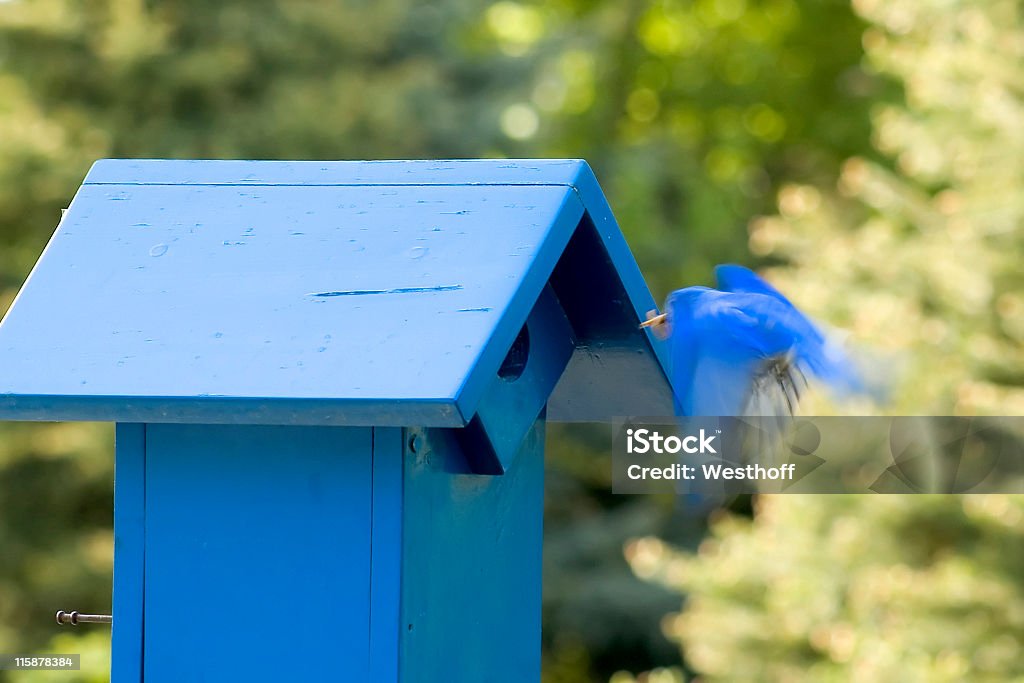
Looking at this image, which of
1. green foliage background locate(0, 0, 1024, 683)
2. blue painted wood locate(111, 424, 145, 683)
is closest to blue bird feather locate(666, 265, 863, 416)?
blue painted wood locate(111, 424, 145, 683)

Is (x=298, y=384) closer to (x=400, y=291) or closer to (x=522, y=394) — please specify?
(x=400, y=291)

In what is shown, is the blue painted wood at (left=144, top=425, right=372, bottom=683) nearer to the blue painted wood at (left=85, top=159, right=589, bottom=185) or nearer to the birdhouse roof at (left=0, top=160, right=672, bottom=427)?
the birdhouse roof at (left=0, top=160, right=672, bottom=427)

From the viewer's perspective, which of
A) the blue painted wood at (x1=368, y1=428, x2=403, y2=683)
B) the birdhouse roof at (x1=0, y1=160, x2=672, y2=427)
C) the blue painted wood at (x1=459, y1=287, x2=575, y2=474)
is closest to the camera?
the birdhouse roof at (x1=0, y1=160, x2=672, y2=427)

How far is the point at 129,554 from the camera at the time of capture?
174cm

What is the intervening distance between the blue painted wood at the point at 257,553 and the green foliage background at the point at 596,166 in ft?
9.23

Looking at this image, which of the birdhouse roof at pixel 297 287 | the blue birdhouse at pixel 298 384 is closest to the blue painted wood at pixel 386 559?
the blue birdhouse at pixel 298 384

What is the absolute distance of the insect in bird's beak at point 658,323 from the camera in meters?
1.91

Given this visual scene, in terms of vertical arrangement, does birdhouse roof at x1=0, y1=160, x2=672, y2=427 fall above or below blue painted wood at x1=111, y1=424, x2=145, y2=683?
above

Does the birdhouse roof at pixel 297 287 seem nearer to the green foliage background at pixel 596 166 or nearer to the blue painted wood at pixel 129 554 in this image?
the blue painted wood at pixel 129 554

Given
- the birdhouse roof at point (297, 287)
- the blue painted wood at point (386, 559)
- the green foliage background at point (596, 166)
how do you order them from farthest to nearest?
1. the green foliage background at point (596, 166)
2. the blue painted wood at point (386, 559)
3. the birdhouse roof at point (297, 287)

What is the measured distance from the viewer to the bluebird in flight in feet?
6.09

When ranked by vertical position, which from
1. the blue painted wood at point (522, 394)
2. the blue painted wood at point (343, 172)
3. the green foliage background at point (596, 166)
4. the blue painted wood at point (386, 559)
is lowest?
the blue painted wood at point (386, 559)

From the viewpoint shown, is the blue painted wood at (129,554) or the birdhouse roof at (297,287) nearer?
the birdhouse roof at (297,287)

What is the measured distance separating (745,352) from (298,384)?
68 centimetres
